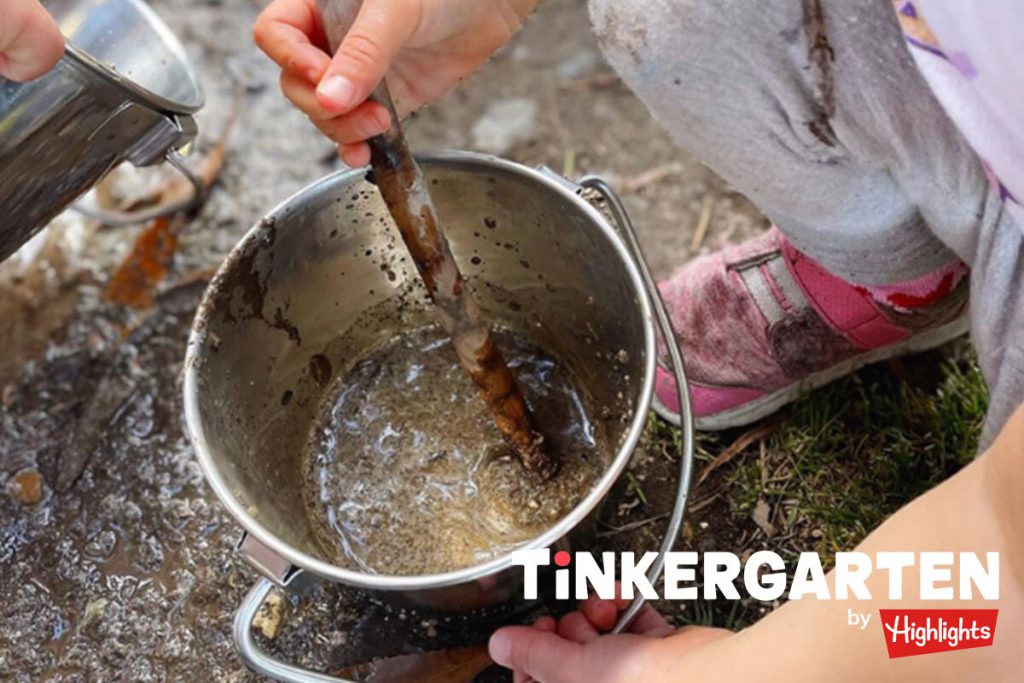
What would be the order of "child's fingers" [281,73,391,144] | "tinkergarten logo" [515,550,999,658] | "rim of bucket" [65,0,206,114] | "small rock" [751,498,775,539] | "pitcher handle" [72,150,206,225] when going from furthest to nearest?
"pitcher handle" [72,150,206,225], "small rock" [751,498,775,539], "rim of bucket" [65,0,206,114], "child's fingers" [281,73,391,144], "tinkergarten logo" [515,550,999,658]

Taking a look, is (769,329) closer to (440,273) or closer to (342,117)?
(440,273)

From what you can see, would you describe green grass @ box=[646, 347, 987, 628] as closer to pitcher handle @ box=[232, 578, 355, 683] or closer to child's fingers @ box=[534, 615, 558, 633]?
child's fingers @ box=[534, 615, 558, 633]

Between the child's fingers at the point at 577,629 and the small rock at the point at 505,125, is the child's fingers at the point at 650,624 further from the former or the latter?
the small rock at the point at 505,125

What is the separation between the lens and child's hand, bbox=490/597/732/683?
3.12 feet

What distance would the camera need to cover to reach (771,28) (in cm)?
89

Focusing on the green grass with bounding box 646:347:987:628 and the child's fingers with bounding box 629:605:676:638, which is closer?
the child's fingers with bounding box 629:605:676:638

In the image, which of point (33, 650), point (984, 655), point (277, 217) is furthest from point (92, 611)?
point (984, 655)

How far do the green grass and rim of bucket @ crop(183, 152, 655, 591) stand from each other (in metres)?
0.30

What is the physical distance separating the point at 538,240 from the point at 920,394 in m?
0.48

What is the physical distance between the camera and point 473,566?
3.23ft

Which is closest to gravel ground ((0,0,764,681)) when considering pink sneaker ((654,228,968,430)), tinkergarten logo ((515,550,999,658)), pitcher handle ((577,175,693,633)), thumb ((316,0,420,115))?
pink sneaker ((654,228,968,430))

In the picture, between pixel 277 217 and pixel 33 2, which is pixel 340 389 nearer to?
pixel 277 217

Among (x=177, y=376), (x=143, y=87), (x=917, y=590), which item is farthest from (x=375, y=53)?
(x=177, y=376)

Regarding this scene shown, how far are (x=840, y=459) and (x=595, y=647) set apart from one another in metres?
0.42
